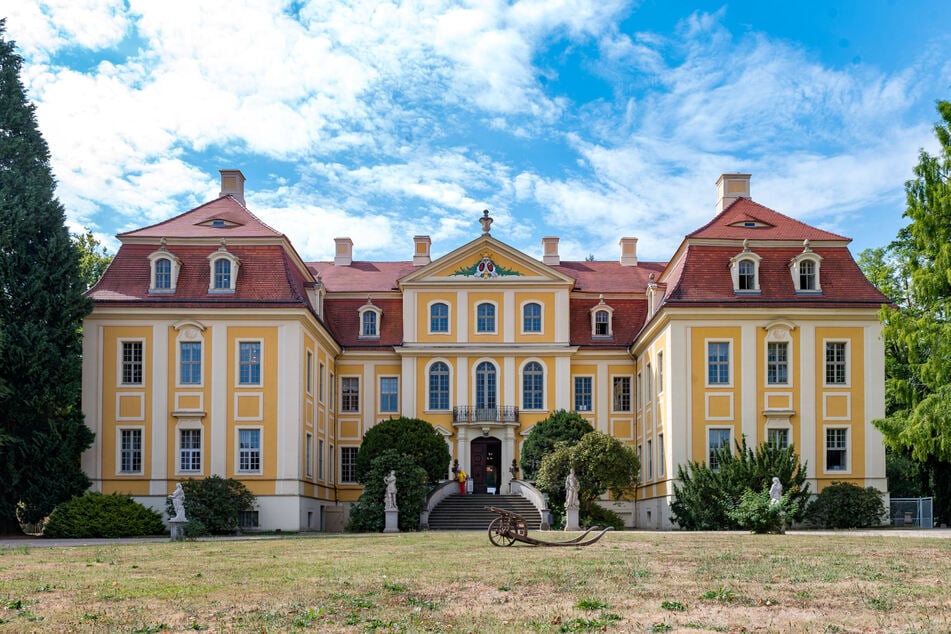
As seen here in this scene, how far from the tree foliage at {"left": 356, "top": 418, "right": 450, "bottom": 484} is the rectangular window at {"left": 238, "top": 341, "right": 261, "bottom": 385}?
4.48 m

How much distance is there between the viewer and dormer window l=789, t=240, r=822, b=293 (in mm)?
35781

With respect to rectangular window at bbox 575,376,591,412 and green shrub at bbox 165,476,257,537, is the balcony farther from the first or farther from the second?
green shrub at bbox 165,476,257,537

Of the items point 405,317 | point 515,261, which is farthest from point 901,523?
point 405,317

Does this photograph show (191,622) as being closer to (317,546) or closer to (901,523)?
(317,546)

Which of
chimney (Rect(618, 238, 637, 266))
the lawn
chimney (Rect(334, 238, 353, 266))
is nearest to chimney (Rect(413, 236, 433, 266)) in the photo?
chimney (Rect(334, 238, 353, 266))

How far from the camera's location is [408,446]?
35.9 metres

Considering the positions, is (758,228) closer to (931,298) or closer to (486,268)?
(486,268)

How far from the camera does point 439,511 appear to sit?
116 ft

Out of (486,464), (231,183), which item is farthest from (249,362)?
(486,464)

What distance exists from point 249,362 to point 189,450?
3.52 m

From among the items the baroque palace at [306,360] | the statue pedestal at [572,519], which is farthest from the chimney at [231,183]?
the statue pedestal at [572,519]

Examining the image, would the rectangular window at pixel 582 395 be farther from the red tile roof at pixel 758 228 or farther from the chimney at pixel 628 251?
the red tile roof at pixel 758 228

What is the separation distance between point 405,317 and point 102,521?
49.8 feet

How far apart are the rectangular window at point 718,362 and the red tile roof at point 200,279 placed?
13.8 metres
